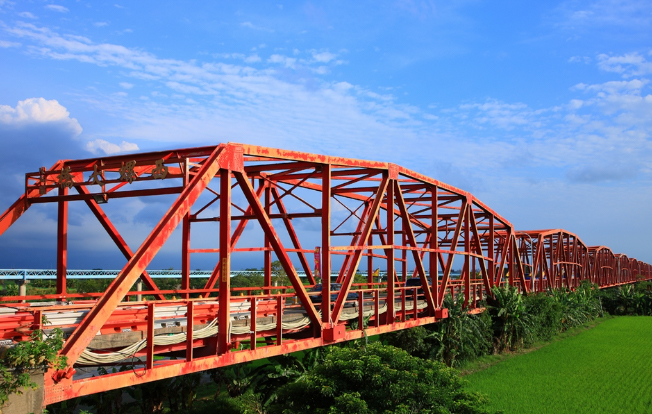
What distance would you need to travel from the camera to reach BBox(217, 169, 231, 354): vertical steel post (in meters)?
11.0

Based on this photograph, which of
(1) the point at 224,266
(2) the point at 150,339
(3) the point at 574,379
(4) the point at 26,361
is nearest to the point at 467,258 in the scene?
(3) the point at 574,379

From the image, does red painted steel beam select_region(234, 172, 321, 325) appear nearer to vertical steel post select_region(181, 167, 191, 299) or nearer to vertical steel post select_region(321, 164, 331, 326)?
vertical steel post select_region(321, 164, 331, 326)

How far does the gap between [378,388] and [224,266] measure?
369 centimetres

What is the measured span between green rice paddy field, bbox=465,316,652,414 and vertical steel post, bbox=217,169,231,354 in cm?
963

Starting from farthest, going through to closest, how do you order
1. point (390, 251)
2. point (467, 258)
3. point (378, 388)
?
point (467, 258), point (390, 251), point (378, 388)

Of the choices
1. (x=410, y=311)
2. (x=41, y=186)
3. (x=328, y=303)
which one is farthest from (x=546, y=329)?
(x=41, y=186)

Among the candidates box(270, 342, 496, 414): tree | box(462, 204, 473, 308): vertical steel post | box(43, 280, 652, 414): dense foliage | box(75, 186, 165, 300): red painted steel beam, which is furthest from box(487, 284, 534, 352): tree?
box(75, 186, 165, 300): red painted steel beam

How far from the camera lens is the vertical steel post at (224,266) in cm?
1102

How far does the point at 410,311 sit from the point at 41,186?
44.0 feet

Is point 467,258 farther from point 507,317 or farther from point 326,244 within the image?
point 326,244

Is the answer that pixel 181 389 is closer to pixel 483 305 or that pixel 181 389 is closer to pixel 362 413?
pixel 362 413

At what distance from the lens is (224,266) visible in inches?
435

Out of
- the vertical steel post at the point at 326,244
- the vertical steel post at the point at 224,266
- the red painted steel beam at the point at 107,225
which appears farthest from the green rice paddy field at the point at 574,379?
the red painted steel beam at the point at 107,225

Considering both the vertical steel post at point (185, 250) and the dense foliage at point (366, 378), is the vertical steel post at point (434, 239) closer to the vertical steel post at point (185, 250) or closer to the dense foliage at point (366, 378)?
the dense foliage at point (366, 378)
